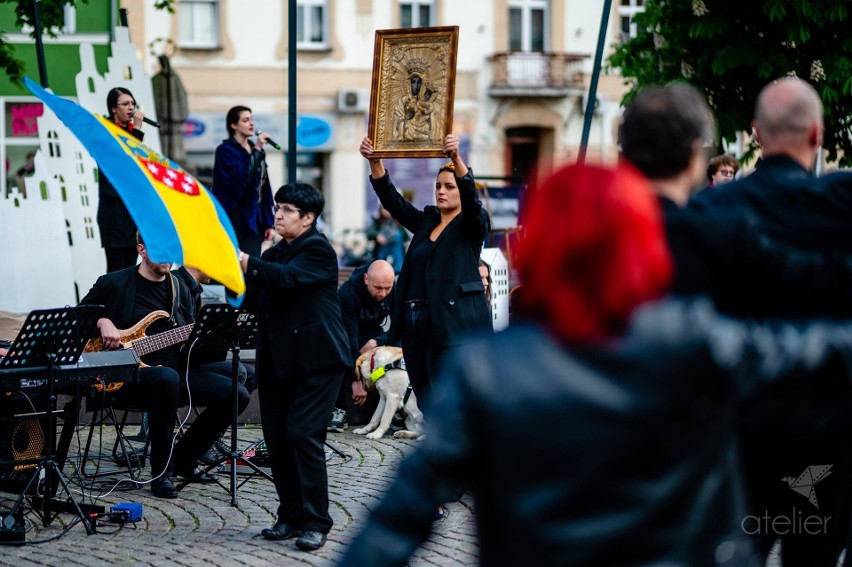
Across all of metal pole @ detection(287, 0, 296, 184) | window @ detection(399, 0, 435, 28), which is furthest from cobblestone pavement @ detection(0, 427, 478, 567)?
window @ detection(399, 0, 435, 28)

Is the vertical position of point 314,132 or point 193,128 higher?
point 193,128

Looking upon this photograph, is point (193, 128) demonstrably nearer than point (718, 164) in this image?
No

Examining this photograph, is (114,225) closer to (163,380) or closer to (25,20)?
(163,380)

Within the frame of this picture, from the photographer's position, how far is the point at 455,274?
304 inches

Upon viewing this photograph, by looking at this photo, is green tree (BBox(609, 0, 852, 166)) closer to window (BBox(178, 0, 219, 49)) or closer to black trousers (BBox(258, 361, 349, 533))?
black trousers (BBox(258, 361, 349, 533))

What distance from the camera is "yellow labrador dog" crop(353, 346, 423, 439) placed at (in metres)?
11.1

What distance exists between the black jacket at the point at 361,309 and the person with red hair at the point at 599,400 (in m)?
8.61

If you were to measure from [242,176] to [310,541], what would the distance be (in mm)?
5082

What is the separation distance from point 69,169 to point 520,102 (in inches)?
909

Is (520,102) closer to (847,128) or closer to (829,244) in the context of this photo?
(847,128)

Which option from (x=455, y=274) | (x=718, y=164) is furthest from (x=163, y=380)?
(x=718, y=164)

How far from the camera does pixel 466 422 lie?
2.63 metres

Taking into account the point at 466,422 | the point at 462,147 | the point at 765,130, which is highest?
the point at 765,130

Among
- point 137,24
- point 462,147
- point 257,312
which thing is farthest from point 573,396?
point 462,147
